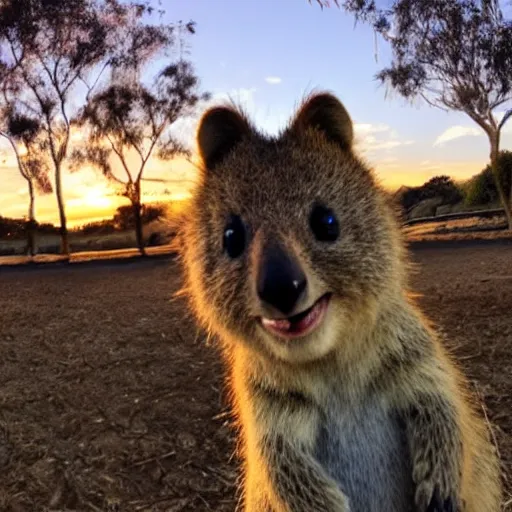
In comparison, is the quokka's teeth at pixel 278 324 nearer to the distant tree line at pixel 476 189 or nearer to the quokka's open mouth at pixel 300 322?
the quokka's open mouth at pixel 300 322

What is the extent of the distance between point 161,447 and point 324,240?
323 cm

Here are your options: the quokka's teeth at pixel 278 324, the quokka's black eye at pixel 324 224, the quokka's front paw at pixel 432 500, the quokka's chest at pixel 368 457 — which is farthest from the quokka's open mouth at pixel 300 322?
the quokka's front paw at pixel 432 500

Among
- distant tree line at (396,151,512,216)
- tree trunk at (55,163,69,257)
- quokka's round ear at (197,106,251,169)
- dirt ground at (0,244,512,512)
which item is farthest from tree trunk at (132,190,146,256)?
quokka's round ear at (197,106,251,169)

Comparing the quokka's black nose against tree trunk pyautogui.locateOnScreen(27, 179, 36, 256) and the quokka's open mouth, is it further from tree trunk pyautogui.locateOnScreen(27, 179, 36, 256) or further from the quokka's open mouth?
tree trunk pyautogui.locateOnScreen(27, 179, 36, 256)

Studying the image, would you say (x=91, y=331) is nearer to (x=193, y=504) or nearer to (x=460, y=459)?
(x=193, y=504)

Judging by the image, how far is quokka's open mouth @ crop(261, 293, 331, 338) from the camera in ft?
7.90

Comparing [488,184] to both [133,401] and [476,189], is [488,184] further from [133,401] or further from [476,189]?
[133,401]

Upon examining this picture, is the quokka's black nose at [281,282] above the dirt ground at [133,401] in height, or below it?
above

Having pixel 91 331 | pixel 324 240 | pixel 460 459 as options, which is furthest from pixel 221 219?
pixel 91 331

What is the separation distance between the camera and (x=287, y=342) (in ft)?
8.11

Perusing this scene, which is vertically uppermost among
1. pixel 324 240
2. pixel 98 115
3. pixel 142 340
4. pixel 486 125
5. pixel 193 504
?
pixel 98 115

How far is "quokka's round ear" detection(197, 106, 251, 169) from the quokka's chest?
1.20m

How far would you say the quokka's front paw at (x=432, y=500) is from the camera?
108 inches

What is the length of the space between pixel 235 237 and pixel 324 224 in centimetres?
35
